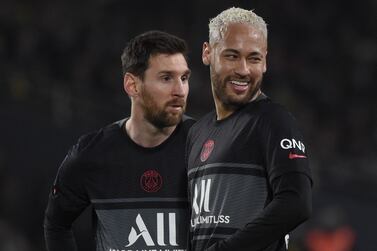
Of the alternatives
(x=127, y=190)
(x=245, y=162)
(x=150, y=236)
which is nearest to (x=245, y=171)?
(x=245, y=162)

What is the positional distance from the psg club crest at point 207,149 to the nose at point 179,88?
613 millimetres

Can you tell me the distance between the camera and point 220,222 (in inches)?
142

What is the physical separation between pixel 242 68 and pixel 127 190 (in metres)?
1.26

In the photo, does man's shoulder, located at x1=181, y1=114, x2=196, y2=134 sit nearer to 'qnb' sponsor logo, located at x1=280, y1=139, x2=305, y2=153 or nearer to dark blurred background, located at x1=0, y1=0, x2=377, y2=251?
'qnb' sponsor logo, located at x1=280, y1=139, x2=305, y2=153

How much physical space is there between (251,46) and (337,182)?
7450 mm

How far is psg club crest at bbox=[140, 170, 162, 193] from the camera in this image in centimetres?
461

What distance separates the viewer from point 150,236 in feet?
14.9

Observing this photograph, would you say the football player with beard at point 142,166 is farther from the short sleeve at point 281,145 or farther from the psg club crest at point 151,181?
the short sleeve at point 281,145

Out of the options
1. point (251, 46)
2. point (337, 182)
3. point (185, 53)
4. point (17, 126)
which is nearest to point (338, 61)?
point (337, 182)

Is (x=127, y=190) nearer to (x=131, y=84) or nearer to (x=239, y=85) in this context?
(x=131, y=84)

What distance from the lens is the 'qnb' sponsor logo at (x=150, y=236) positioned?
450cm

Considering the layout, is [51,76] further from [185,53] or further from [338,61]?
[185,53]

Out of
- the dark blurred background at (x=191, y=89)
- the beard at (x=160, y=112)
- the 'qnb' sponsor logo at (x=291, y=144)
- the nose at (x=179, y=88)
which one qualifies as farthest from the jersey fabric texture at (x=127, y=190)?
the dark blurred background at (x=191, y=89)

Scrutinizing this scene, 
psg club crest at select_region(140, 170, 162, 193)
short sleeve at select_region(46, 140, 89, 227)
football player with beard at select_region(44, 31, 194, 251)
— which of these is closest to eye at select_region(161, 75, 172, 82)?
football player with beard at select_region(44, 31, 194, 251)
